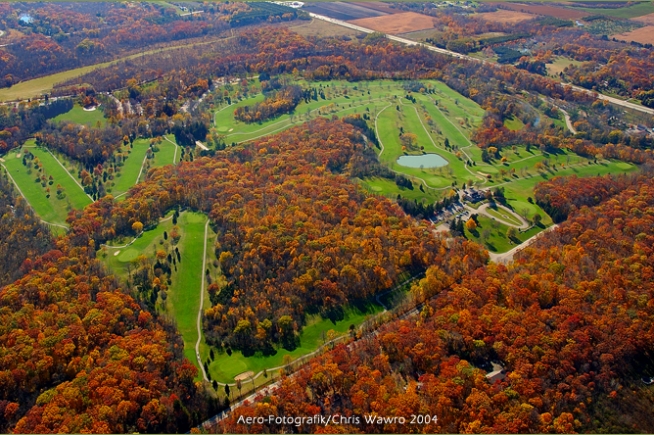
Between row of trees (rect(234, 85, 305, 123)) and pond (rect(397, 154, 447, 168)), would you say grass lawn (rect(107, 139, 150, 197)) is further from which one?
pond (rect(397, 154, 447, 168))

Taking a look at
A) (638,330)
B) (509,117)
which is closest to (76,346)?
(638,330)

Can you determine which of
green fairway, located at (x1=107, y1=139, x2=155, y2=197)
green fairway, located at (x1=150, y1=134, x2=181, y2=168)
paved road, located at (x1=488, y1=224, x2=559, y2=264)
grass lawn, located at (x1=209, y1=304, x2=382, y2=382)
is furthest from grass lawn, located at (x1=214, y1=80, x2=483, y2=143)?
grass lawn, located at (x1=209, y1=304, x2=382, y2=382)

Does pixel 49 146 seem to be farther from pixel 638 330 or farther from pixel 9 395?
pixel 638 330

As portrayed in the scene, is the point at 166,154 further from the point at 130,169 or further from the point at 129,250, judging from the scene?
the point at 129,250

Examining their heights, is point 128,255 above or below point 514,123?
below

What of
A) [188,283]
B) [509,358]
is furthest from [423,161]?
[509,358]

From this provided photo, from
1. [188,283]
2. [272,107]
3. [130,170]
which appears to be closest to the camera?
[188,283]

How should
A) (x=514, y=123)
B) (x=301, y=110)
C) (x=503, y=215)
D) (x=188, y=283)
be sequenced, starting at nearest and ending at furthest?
(x=188, y=283)
(x=503, y=215)
(x=514, y=123)
(x=301, y=110)
